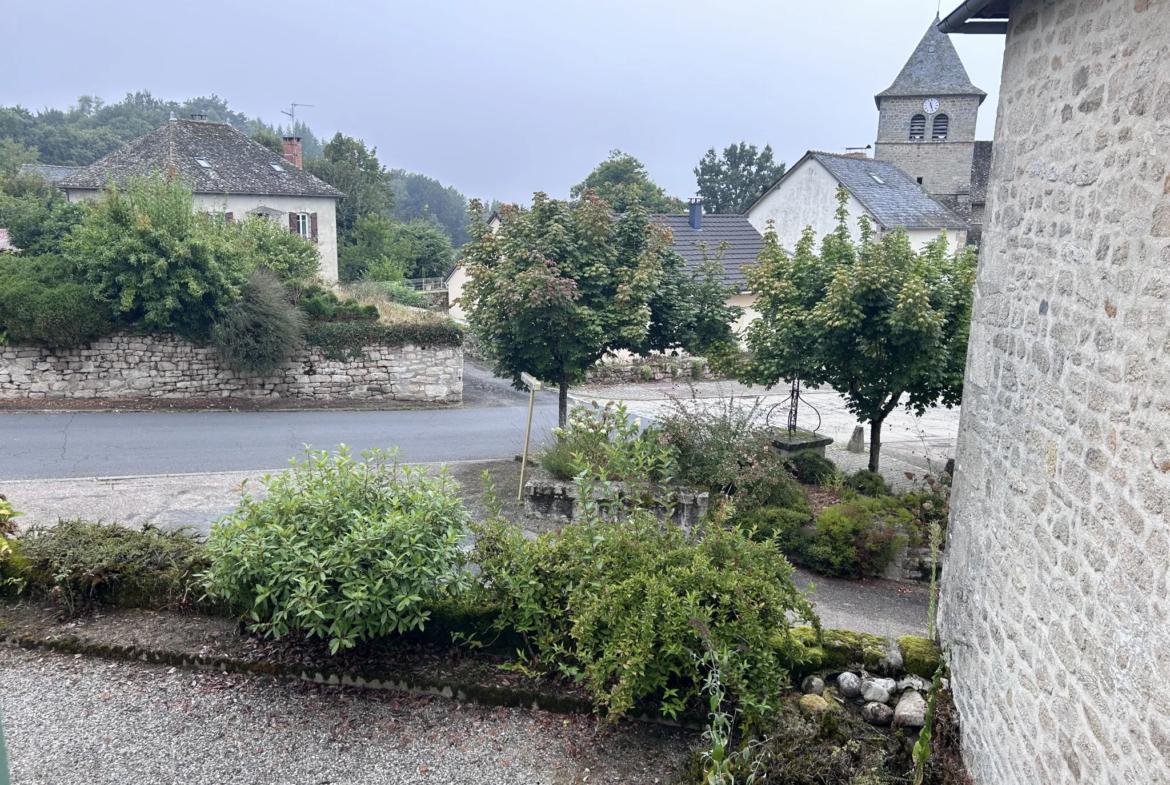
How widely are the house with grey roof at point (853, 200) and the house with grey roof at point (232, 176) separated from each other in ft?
56.1

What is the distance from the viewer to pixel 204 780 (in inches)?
162

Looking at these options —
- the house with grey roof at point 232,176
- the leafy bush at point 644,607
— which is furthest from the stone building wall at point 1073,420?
the house with grey roof at point 232,176

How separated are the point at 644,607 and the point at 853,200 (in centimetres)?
2690

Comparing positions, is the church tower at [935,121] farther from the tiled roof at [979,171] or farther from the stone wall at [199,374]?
the stone wall at [199,374]

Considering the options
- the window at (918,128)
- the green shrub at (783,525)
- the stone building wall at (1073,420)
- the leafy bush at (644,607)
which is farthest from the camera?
the window at (918,128)

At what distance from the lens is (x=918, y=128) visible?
35.5 m

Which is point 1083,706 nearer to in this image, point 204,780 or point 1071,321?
point 1071,321

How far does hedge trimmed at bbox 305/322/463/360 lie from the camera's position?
1833cm

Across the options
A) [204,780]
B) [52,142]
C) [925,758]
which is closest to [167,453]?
[204,780]

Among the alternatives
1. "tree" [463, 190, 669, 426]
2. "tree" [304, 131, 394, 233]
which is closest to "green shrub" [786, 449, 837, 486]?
"tree" [463, 190, 669, 426]

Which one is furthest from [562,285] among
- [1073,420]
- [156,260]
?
[156,260]

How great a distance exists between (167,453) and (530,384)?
6.69m

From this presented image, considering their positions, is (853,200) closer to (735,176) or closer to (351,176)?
(351,176)

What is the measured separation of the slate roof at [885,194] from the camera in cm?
2889
